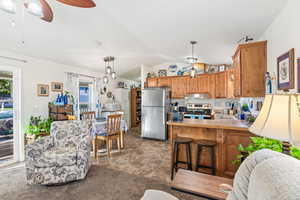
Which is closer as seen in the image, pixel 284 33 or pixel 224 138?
pixel 284 33

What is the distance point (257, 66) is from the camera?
2.40 meters

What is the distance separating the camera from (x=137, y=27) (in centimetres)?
276

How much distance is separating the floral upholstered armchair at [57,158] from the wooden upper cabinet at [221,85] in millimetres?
4161

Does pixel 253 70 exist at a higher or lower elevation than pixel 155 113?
higher

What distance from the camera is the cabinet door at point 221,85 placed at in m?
4.76

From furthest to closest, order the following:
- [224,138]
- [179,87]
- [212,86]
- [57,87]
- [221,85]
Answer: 1. [179,87]
2. [212,86]
3. [221,85]
4. [57,87]
5. [224,138]

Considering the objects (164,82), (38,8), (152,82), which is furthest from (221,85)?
(38,8)

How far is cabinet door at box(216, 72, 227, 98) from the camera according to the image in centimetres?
476

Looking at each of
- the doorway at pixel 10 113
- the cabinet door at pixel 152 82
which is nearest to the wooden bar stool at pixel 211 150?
the cabinet door at pixel 152 82

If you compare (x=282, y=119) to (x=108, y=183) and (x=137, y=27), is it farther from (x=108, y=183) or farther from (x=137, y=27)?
(x=137, y=27)

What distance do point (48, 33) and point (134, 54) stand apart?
7.49 feet

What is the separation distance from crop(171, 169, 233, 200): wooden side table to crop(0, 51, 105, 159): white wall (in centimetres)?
369

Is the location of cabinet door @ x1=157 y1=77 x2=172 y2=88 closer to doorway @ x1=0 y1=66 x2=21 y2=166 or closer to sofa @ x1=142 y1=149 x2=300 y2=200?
doorway @ x1=0 y1=66 x2=21 y2=166

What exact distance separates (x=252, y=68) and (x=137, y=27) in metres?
2.11
